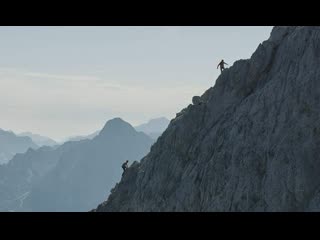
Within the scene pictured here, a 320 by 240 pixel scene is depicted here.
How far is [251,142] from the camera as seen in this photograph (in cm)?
5100

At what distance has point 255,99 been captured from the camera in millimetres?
54719

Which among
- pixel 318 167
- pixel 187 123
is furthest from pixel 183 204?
pixel 318 167

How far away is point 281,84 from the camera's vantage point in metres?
50.5

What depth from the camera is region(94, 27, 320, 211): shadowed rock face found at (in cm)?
4381

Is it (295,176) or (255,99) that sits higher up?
(255,99)

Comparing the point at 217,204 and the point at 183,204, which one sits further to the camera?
the point at 183,204

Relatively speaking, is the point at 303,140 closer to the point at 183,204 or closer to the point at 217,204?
the point at 217,204

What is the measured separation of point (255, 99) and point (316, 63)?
995 cm

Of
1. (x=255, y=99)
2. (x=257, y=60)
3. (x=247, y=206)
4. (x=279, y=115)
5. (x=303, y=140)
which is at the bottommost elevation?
(x=247, y=206)

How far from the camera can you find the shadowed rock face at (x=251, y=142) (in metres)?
43.8
